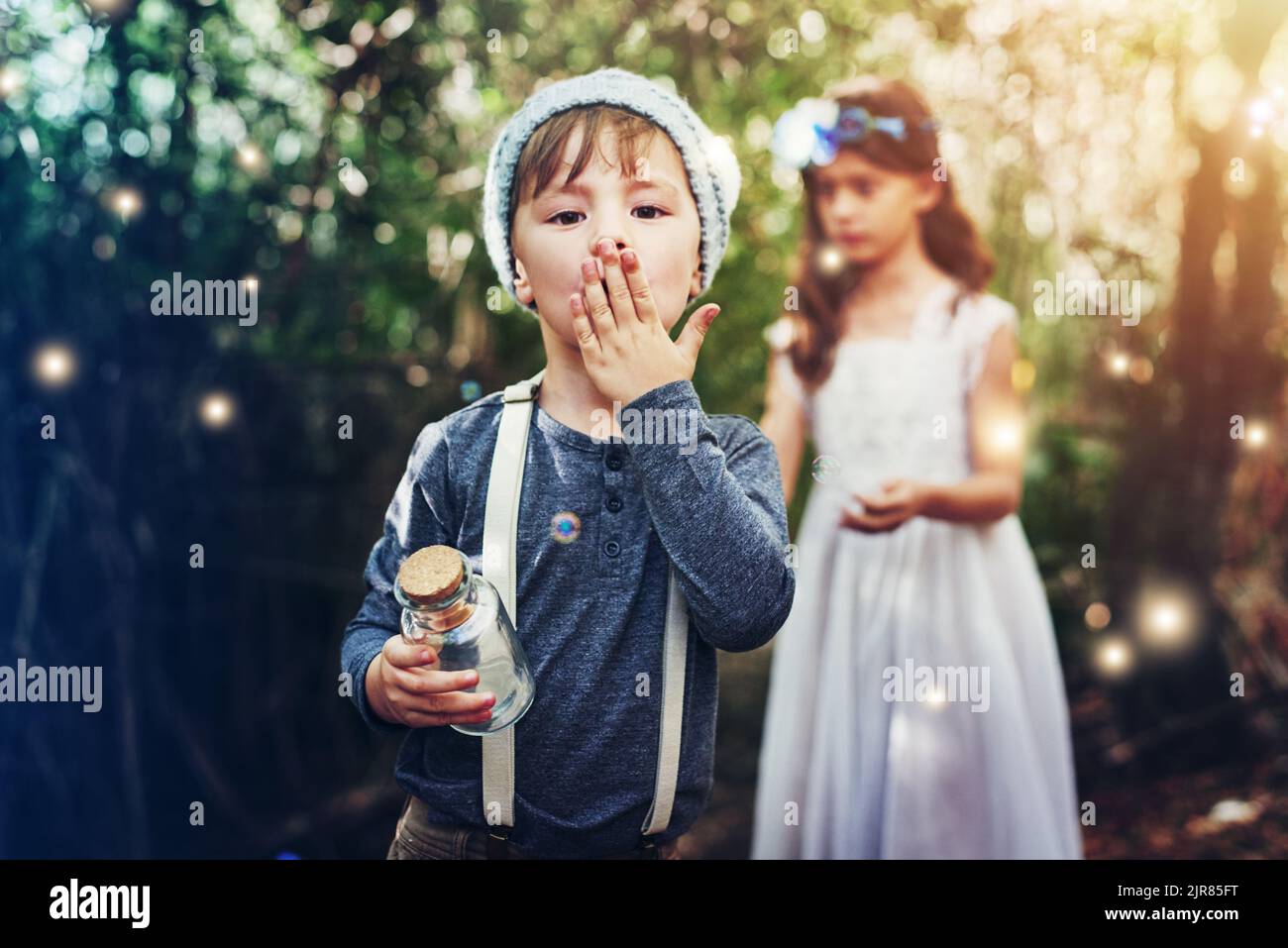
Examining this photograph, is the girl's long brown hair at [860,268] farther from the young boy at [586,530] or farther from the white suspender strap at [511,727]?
the white suspender strap at [511,727]

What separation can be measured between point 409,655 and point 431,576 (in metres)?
0.09

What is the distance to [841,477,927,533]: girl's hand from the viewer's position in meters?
1.32

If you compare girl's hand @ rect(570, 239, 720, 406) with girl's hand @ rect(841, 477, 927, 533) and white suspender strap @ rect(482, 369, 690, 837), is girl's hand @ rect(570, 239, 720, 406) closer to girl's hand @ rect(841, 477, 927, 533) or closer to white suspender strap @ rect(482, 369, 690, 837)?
white suspender strap @ rect(482, 369, 690, 837)

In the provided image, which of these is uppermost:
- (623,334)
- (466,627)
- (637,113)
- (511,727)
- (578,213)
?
(637,113)

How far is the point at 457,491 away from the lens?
3.14 ft

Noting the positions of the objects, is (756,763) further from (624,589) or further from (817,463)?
(624,589)

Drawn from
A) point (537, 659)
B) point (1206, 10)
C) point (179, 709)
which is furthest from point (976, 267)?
point (179, 709)

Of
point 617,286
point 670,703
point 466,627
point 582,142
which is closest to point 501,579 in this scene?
point 466,627

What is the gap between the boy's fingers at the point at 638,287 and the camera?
88 centimetres

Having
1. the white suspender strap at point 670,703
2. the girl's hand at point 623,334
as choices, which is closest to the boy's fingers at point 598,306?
the girl's hand at point 623,334

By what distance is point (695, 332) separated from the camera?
91cm

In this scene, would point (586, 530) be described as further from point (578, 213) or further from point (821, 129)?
point (821, 129)

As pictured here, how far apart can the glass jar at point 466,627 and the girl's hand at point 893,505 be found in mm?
610
